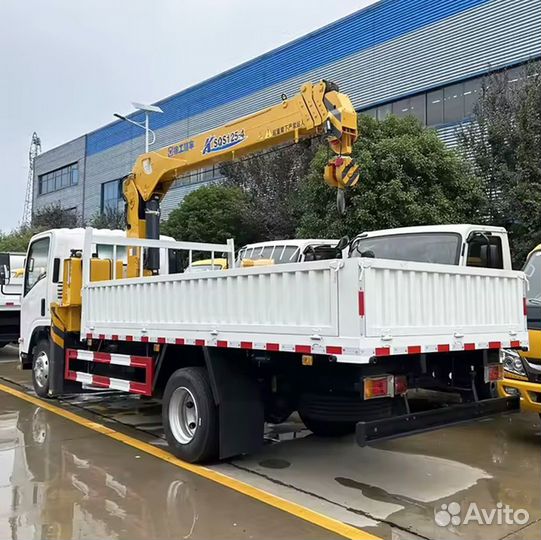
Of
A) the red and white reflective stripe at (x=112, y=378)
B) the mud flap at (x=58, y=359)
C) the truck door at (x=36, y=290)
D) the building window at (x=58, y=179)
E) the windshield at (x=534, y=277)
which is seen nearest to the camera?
the red and white reflective stripe at (x=112, y=378)

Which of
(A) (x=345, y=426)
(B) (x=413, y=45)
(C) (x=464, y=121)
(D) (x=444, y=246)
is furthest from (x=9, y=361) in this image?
(B) (x=413, y=45)

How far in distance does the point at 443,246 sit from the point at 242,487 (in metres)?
3.70

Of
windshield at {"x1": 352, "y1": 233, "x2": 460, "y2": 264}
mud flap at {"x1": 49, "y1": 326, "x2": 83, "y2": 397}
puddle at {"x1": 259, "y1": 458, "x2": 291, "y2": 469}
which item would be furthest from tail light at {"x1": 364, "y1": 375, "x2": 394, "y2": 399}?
mud flap at {"x1": 49, "y1": 326, "x2": 83, "y2": 397}

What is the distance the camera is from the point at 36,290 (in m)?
8.82

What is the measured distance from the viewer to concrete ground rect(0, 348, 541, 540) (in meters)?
4.05

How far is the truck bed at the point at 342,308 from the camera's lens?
4.06 meters

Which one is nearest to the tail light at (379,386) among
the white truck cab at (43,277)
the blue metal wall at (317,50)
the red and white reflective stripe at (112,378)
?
the red and white reflective stripe at (112,378)

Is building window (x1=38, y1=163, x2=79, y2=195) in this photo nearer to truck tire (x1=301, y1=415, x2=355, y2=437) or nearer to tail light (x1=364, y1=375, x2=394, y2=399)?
truck tire (x1=301, y1=415, x2=355, y2=437)

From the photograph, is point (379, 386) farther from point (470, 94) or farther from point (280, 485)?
point (470, 94)

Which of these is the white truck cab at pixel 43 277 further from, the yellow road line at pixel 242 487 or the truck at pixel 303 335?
the yellow road line at pixel 242 487

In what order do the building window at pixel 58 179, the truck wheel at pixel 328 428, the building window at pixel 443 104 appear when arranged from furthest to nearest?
the building window at pixel 58 179 < the building window at pixel 443 104 < the truck wheel at pixel 328 428

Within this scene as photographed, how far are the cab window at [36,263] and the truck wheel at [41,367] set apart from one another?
99 cm

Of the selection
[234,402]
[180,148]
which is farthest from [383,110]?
[234,402]

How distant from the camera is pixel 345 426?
647 centimetres
